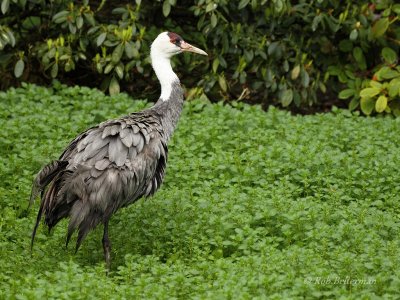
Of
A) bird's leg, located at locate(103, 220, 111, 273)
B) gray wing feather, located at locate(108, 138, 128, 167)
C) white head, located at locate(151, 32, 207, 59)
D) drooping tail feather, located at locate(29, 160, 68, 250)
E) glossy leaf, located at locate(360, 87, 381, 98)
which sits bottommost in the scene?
bird's leg, located at locate(103, 220, 111, 273)

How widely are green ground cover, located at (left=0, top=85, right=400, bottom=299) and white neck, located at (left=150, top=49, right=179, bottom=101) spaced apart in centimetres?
76

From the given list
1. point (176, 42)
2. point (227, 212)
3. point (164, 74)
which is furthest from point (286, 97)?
point (227, 212)

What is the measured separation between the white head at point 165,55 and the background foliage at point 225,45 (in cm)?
186

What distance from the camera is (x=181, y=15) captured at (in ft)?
34.6

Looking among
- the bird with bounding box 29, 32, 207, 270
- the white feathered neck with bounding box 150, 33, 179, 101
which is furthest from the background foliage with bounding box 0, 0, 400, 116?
the bird with bounding box 29, 32, 207, 270

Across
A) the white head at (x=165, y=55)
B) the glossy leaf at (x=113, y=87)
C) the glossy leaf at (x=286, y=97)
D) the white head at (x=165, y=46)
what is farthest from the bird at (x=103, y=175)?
the glossy leaf at (x=286, y=97)

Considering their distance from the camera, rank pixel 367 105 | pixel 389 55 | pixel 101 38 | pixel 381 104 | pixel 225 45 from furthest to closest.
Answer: pixel 389 55 → pixel 367 105 → pixel 225 45 → pixel 381 104 → pixel 101 38

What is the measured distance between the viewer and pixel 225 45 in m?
10.1

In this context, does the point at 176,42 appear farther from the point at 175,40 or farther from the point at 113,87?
the point at 113,87

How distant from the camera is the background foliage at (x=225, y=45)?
9.87 metres

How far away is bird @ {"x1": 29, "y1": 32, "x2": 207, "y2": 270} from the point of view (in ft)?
20.3

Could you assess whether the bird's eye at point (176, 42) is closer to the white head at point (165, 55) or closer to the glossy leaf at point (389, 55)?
the white head at point (165, 55)

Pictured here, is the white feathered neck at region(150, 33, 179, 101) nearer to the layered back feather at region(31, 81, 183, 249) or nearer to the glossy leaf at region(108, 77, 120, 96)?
the layered back feather at region(31, 81, 183, 249)

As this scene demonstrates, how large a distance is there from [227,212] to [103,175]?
44.0 inches
